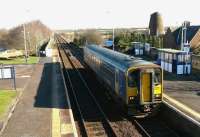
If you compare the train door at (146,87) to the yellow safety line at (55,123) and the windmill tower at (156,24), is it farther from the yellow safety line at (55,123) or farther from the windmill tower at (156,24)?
the windmill tower at (156,24)

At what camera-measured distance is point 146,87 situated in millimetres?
15547

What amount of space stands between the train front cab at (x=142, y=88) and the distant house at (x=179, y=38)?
31.1 meters

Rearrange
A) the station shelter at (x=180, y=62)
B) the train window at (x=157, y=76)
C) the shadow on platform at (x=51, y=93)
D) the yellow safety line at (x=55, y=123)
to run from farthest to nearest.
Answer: the station shelter at (x=180, y=62) < the shadow on platform at (x=51, y=93) < the train window at (x=157, y=76) < the yellow safety line at (x=55, y=123)

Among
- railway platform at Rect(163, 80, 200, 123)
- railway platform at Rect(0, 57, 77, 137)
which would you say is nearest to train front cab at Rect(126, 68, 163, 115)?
railway platform at Rect(163, 80, 200, 123)

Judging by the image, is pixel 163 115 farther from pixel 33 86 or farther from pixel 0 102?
pixel 33 86

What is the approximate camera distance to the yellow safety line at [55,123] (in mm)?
13695

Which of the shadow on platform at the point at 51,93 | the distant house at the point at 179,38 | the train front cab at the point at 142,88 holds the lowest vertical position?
the shadow on platform at the point at 51,93

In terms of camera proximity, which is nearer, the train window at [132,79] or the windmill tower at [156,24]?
the train window at [132,79]

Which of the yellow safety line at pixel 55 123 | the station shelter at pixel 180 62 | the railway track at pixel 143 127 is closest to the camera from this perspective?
the yellow safety line at pixel 55 123

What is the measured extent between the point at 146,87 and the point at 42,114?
5923mm

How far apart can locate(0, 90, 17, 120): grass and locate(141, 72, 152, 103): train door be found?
7646mm

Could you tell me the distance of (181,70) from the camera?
1147 inches

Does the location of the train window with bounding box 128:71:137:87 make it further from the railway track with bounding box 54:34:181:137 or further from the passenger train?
the railway track with bounding box 54:34:181:137

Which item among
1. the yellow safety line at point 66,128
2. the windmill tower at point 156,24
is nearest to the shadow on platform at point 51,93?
the yellow safety line at point 66,128
